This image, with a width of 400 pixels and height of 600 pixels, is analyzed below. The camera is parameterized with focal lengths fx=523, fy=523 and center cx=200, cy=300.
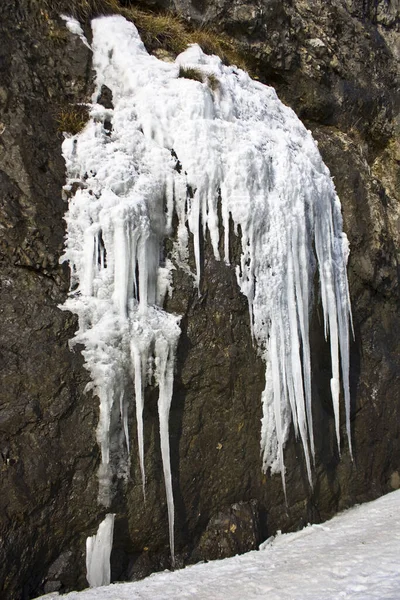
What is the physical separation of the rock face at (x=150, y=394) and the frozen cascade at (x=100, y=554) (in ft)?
0.21

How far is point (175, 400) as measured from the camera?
363 cm

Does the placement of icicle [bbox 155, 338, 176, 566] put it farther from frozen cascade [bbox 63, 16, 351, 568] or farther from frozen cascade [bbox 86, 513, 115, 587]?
frozen cascade [bbox 86, 513, 115, 587]

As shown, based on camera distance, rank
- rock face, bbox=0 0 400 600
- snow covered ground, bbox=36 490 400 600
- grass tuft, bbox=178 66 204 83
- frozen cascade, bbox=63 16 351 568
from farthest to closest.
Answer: grass tuft, bbox=178 66 204 83 < frozen cascade, bbox=63 16 351 568 < rock face, bbox=0 0 400 600 < snow covered ground, bbox=36 490 400 600

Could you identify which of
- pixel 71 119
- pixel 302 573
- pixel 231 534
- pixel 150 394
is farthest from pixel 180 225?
pixel 302 573

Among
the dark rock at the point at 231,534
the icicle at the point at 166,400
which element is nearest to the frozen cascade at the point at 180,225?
the icicle at the point at 166,400

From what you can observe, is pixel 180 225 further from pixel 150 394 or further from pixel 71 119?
pixel 150 394

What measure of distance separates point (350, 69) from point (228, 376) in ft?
14.7

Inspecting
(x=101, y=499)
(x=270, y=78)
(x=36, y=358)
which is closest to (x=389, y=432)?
(x=101, y=499)

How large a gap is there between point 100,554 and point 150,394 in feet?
3.32

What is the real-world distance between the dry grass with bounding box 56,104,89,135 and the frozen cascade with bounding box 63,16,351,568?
0.07 meters

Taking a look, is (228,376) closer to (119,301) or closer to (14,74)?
(119,301)

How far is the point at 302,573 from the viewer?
271cm

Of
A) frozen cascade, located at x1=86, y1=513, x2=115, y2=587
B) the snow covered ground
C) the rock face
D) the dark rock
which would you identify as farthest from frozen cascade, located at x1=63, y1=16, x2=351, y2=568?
the snow covered ground

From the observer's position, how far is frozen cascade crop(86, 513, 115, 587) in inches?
124
